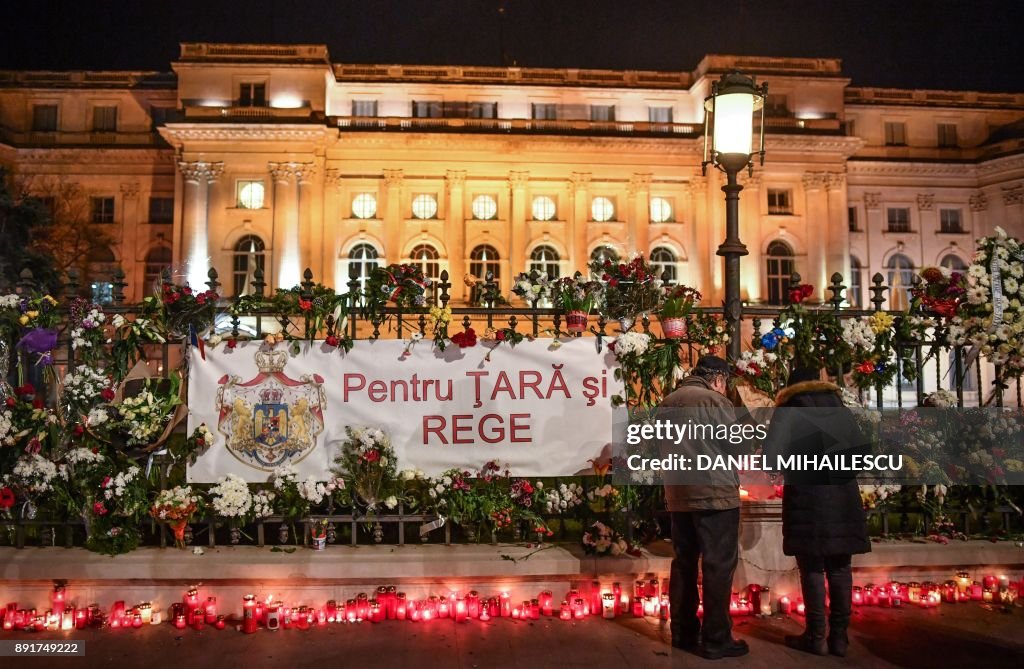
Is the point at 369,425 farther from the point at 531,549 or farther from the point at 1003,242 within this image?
the point at 1003,242

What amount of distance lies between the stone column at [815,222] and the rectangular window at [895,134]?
797 cm

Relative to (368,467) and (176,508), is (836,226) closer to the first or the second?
(368,467)

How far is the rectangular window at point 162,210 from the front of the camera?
42.0m

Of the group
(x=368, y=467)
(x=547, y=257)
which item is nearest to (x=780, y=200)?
(x=547, y=257)

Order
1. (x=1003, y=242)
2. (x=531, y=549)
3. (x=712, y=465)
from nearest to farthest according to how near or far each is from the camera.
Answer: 1. (x=712, y=465)
2. (x=531, y=549)
3. (x=1003, y=242)

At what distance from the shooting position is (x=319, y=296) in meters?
7.01

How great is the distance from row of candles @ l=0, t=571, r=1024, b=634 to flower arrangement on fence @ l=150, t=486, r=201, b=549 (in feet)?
1.84

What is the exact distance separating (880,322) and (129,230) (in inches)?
1660

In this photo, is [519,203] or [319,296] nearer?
[319,296]

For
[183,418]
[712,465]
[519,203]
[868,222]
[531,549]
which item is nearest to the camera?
[712,465]

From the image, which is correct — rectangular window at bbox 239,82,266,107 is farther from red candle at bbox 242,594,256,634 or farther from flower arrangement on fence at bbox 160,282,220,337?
red candle at bbox 242,594,256,634

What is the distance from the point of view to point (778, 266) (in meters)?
41.0

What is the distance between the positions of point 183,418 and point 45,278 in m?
25.9

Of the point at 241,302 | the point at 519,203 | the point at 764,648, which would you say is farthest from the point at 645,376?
the point at 519,203
